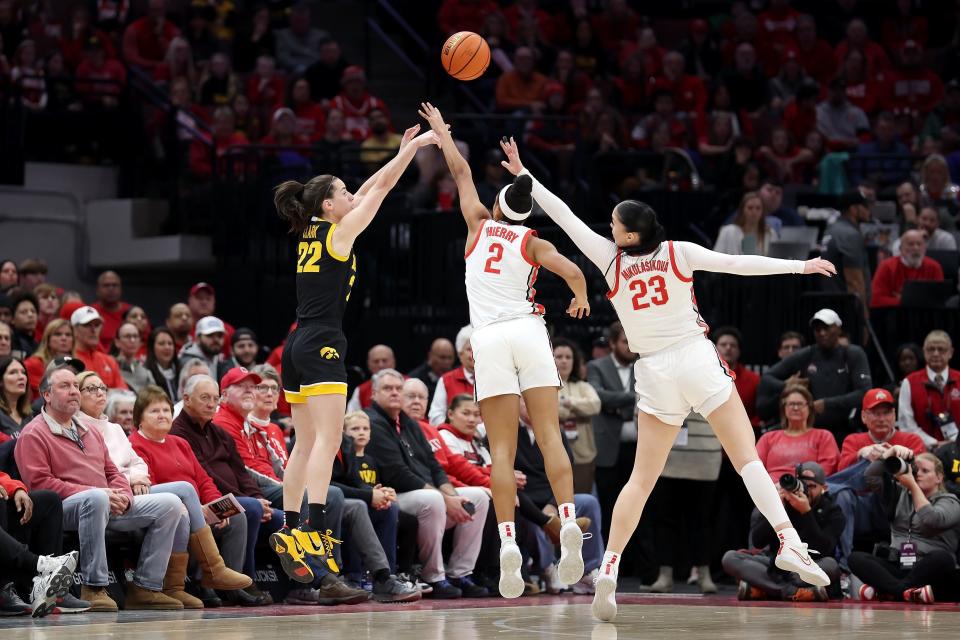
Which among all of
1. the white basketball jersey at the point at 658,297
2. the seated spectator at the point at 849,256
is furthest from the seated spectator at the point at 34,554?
the seated spectator at the point at 849,256

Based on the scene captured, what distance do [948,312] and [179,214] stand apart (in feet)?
26.3

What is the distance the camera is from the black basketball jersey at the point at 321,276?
31.1ft

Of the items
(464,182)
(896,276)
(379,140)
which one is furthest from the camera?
(379,140)

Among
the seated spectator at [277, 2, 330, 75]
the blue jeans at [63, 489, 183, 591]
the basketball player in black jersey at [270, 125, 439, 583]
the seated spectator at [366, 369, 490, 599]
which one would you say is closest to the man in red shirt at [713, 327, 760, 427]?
the seated spectator at [366, 369, 490, 599]

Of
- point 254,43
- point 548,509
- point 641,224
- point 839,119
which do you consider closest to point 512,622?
point 641,224

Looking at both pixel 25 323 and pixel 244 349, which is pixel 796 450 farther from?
pixel 25 323

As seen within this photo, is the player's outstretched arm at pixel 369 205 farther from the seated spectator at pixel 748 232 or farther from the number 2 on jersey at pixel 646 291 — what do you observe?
the seated spectator at pixel 748 232

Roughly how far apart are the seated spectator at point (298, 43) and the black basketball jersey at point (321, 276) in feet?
33.4

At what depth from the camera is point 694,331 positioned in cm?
936

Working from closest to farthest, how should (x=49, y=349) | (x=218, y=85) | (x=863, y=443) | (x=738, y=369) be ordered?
(x=49, y=349)
(x=863, y=443)
(x=738, y=369)
(x=218, y=85)

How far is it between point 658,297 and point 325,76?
1036cm

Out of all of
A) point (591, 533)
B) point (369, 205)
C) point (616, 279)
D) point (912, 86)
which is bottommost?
point (591, 533)

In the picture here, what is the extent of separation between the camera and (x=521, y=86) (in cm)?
1892

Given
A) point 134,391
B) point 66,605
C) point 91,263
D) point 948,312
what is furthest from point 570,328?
point 66,605
